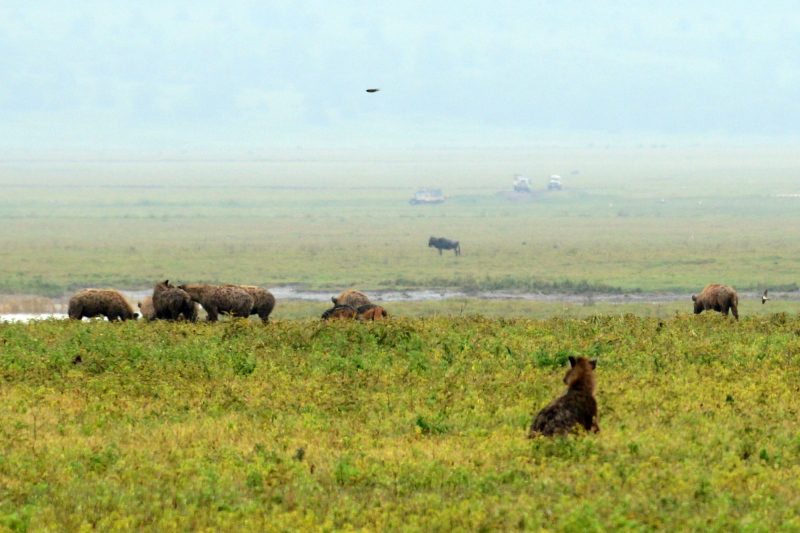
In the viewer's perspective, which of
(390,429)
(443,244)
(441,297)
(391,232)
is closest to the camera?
(390,429)

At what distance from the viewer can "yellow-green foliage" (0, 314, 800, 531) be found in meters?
10.1

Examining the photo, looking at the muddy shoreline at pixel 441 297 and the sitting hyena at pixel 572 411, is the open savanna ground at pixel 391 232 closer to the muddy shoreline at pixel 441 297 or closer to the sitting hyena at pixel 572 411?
the muddy shoreline at pixel 441 297

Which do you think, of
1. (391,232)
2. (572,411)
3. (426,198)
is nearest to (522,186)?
(426,198)

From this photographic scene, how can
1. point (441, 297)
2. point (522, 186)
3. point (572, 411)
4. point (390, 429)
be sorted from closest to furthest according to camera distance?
1. point (572, 411)
2. point (390, 429)
3. point (441, 297)
4. point (522, 186)

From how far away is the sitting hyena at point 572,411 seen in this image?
1234 centimetres

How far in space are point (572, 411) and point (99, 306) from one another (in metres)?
16.2

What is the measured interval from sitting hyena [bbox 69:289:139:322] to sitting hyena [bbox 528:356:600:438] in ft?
50.1

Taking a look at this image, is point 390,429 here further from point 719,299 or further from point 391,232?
point 391,232

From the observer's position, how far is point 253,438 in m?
13.0

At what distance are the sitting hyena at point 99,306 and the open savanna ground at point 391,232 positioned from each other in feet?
90.0

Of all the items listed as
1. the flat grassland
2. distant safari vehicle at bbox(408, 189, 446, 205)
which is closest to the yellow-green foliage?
the flat grassland

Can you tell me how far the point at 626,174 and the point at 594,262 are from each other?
117 meters

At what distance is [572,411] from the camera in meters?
12.5

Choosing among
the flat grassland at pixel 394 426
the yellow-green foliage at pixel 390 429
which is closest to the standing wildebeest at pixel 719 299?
the flat grassland at pixel 394 426
